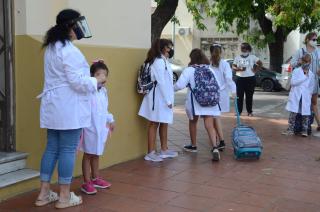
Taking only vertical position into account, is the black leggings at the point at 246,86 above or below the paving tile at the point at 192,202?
above

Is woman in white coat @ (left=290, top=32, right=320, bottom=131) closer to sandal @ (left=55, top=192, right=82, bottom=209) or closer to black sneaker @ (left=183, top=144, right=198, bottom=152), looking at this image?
black sneaker @ (left=183, top=144, right=198, bottom=152)

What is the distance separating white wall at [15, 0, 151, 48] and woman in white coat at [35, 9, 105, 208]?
2.57 ft

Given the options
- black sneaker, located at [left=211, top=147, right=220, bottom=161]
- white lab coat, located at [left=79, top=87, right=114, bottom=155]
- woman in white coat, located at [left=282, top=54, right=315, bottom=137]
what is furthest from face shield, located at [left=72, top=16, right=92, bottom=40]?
woman in white coat, located at [left=282, top=54, right=315, bottom=137]

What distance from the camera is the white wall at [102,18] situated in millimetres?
5215

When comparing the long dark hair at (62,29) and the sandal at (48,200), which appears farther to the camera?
the sandal at (48,200)

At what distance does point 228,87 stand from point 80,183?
3409 mm

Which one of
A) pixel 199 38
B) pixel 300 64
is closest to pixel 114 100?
pixel 300 64

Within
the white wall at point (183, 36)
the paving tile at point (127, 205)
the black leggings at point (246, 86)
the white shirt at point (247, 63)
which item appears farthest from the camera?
the white wall at point (183, 36)


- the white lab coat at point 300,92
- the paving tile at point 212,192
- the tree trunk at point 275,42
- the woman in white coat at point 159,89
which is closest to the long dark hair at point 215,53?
the woman in white coat at point 159,89

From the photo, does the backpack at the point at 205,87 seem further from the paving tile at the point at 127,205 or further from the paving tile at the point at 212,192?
the paving tile at the point at 127,205

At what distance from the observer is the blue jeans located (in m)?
4.64

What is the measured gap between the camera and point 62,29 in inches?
179

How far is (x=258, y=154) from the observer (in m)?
7.14

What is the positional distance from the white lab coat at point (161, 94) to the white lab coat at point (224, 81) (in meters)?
1.60
